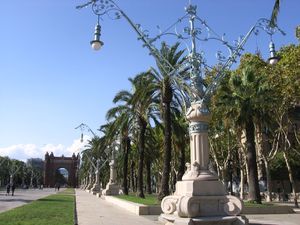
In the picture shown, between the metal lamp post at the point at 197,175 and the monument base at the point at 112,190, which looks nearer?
the metal lamp post at the point at 197,175

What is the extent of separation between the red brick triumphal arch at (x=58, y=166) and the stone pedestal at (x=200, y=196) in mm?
157201

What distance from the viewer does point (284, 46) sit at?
31.9 metres

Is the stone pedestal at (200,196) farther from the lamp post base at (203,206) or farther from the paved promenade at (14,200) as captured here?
the paved promenade at (14,200)

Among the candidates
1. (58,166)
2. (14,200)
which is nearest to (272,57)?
(14,200)

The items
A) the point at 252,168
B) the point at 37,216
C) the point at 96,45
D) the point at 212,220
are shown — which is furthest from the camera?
the point at 252,168

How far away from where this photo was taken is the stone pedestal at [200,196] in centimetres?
1141

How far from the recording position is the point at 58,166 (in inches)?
6816

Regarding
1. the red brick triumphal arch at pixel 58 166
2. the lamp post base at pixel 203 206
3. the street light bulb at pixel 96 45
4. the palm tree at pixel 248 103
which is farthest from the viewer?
the red brick triumphal arch at pixel 58 166

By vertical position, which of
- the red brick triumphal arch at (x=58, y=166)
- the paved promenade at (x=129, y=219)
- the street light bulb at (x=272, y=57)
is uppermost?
the red brick triumphal arch at (x=58, y=166)

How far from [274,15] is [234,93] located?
15.8 metres

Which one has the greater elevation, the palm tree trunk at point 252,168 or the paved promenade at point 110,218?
the palm tree trunk at point 252,168

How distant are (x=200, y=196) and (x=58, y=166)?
168 m

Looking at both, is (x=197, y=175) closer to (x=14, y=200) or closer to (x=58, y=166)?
(x=14, y=200)

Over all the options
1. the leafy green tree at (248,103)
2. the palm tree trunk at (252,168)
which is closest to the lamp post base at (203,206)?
the palm tree trunk at (252,168)
